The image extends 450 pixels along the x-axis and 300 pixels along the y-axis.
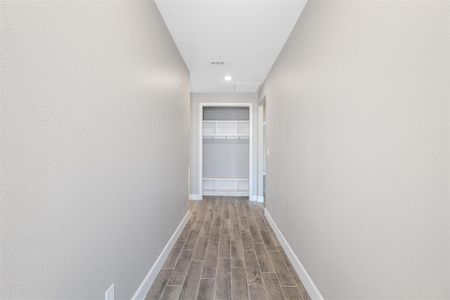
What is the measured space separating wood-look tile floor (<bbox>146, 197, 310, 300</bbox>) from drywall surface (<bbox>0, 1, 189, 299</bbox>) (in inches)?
16.1

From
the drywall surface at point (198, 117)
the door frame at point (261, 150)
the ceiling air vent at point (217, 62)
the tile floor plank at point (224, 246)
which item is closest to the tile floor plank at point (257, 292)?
the tile floor plank at point (224, 246)

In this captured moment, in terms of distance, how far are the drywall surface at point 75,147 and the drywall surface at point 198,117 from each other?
3.27 m

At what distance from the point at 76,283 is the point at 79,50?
3.40 feet

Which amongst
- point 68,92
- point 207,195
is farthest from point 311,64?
point 207,195

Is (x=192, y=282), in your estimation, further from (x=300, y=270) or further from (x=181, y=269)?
(x=300, y=270)

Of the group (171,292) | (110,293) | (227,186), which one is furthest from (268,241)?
(227,186)

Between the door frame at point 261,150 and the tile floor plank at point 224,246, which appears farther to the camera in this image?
the door frame at point 261,150

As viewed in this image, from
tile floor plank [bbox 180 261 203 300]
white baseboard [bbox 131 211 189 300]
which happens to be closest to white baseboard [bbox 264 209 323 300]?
tile floor plank [bbox 180 261 203 300]

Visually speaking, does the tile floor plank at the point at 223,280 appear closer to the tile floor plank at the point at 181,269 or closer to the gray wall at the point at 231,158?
the tile floor plank at the point at 181,269

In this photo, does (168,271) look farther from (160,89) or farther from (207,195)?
(207,195)

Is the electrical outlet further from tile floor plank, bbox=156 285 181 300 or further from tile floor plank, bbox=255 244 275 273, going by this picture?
tile floor plank, bbox=255 244 275 273

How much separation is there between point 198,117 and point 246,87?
4.28 feet

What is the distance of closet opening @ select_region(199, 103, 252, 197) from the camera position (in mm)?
5617

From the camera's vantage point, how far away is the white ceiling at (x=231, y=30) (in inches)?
80.6
